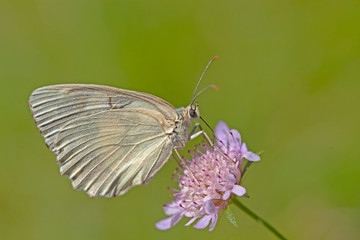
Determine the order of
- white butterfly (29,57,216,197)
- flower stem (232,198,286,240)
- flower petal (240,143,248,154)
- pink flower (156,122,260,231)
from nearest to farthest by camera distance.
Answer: flower stem (232,198,286,240), pink flower (156,122,260,231), flower petal (240,143,248,154), white butterfly (29,57,216,197)

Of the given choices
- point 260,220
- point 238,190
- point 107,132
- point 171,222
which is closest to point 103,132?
point 107,132

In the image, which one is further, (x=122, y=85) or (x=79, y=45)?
(x=79, y=45)

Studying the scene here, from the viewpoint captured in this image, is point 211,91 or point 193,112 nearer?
point 193,112

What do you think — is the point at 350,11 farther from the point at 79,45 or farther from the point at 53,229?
the point at 53,229

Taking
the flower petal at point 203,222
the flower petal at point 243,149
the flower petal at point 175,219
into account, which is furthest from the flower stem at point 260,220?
the flower petal at point 175,219

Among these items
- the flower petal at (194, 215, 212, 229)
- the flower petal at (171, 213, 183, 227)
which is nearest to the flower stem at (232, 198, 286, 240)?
the flower petal at (194, 215, 212, 229)

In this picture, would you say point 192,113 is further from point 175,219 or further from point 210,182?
point 175,219

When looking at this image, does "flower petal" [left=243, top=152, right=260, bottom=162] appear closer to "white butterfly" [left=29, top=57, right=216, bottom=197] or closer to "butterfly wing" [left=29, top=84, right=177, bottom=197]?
→ "white butterfly" [left=29, top=57, right=216, bottom=197]

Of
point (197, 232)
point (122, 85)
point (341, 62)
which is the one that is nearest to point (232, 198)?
point (197, 232)
